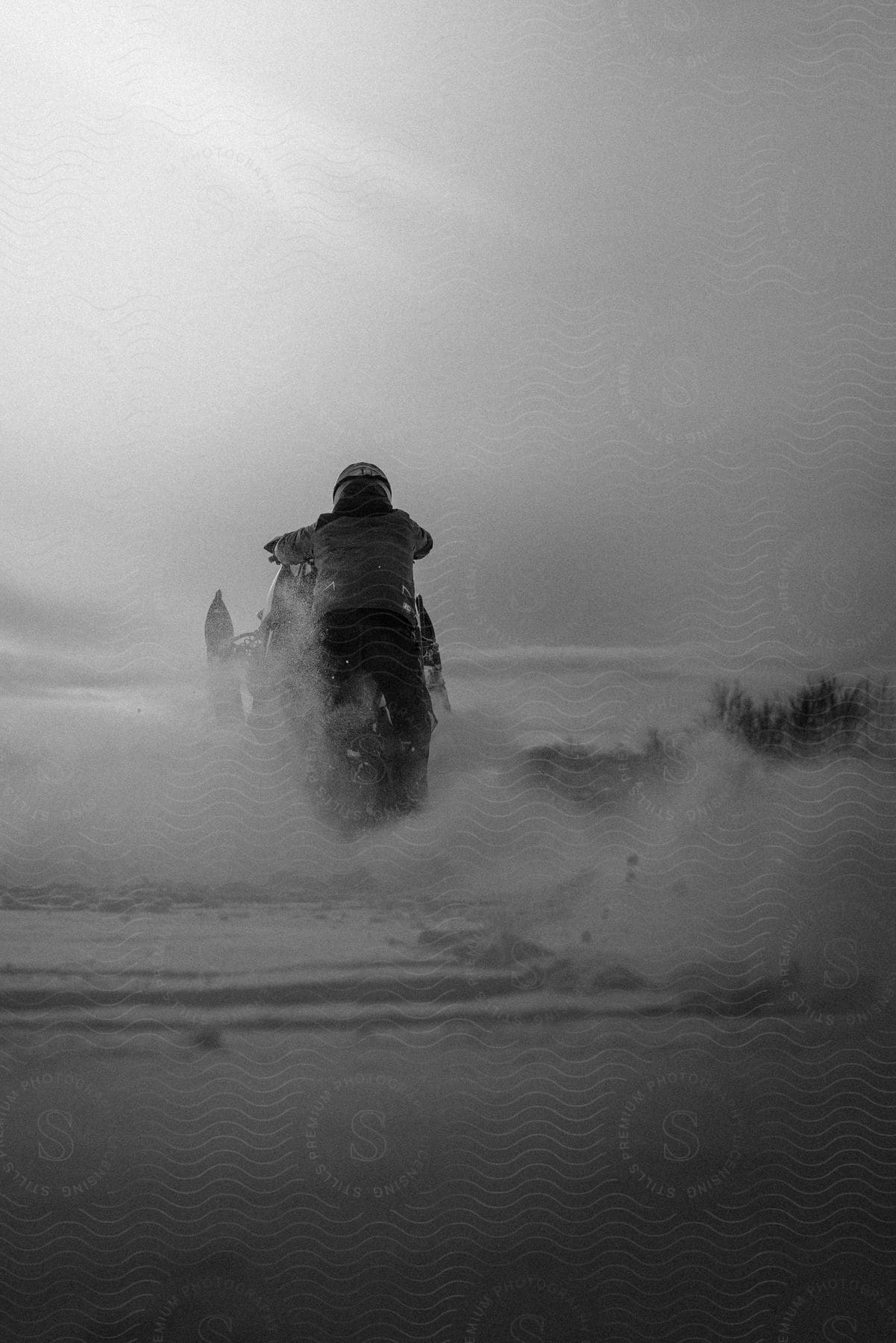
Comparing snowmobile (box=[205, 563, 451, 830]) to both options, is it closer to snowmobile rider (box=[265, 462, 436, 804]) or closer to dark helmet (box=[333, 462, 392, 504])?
snowmobile rider (box=[265, 462, 436, 804])

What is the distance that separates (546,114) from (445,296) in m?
0.31

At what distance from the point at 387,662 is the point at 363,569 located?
0.48 feet

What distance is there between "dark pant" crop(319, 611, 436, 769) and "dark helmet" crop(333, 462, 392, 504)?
7.0 inches

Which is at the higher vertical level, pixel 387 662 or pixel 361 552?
pixel 361 552

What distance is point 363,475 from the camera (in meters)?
1.56

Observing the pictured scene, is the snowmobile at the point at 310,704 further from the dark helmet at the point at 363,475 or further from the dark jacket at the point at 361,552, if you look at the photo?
the dark helmet at the point at 363,475

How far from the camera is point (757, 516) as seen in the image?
1545mm

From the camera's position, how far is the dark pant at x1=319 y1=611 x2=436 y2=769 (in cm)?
152

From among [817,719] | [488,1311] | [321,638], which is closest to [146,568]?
[321,638]

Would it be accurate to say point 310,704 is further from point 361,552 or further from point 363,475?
point 363,475

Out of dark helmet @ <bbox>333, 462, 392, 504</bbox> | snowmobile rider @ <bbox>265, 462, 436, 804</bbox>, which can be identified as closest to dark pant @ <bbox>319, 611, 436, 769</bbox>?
snowmobile rider @ <bbox>265, 462, 436, 804</bbox>

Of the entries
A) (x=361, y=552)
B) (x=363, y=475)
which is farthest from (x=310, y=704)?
(x=363, y=475)

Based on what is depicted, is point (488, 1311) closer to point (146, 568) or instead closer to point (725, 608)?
point (725, 608)

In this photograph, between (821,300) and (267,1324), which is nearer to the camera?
(267,1324)
